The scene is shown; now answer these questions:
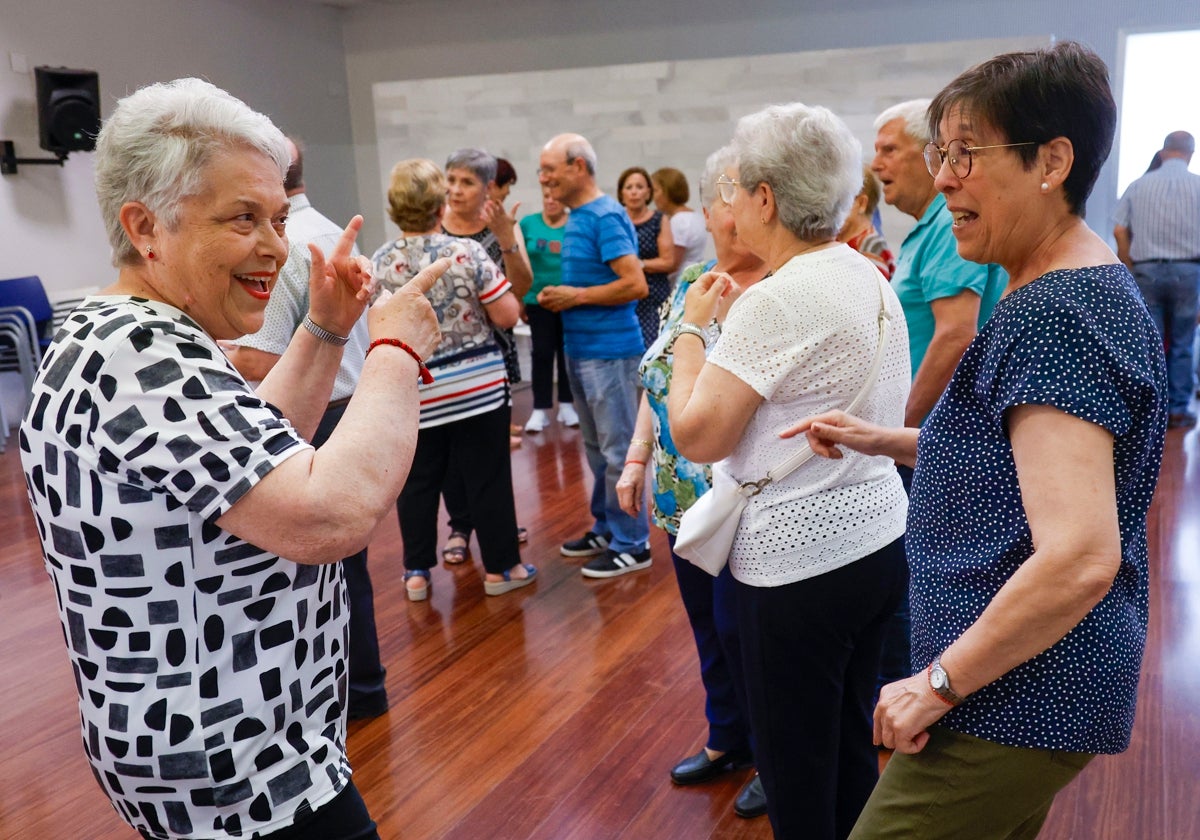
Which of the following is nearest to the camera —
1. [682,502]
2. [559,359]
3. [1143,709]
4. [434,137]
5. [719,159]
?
[719,159]

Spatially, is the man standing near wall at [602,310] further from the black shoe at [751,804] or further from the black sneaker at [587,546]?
the black shoe at [751,804]

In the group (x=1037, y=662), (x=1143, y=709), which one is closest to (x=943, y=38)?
(x=1143, y=709)

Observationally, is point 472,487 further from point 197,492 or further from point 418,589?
point 197,492

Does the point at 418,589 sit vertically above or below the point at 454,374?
below

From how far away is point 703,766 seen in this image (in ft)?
8.28

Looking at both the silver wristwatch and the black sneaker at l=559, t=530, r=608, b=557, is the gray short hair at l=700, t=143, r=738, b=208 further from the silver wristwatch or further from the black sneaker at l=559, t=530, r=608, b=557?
the black sneaker at l=559, t=530, r=608, b=557

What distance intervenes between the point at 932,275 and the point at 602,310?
175cm

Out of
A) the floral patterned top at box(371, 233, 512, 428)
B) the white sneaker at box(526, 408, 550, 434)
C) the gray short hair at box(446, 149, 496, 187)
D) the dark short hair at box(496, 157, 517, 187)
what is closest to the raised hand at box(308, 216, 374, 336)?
the floral patterned top at box(371, 233, 512, 428)

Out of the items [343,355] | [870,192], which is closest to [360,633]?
[343,355]

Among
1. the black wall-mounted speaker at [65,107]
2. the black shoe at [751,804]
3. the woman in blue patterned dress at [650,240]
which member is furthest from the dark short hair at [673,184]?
the black shoe at [751,804]

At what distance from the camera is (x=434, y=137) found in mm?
8539

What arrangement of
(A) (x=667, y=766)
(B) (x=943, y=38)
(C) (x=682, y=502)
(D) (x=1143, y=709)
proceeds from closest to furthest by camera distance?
(C) (x=682, y=502) → (A) (x=667, y=766) → (D) (x=1143, y=709) → (B) (x=943, y=38)

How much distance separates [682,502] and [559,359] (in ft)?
11.6

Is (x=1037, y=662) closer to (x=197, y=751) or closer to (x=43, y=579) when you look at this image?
(x=197, y=751)
